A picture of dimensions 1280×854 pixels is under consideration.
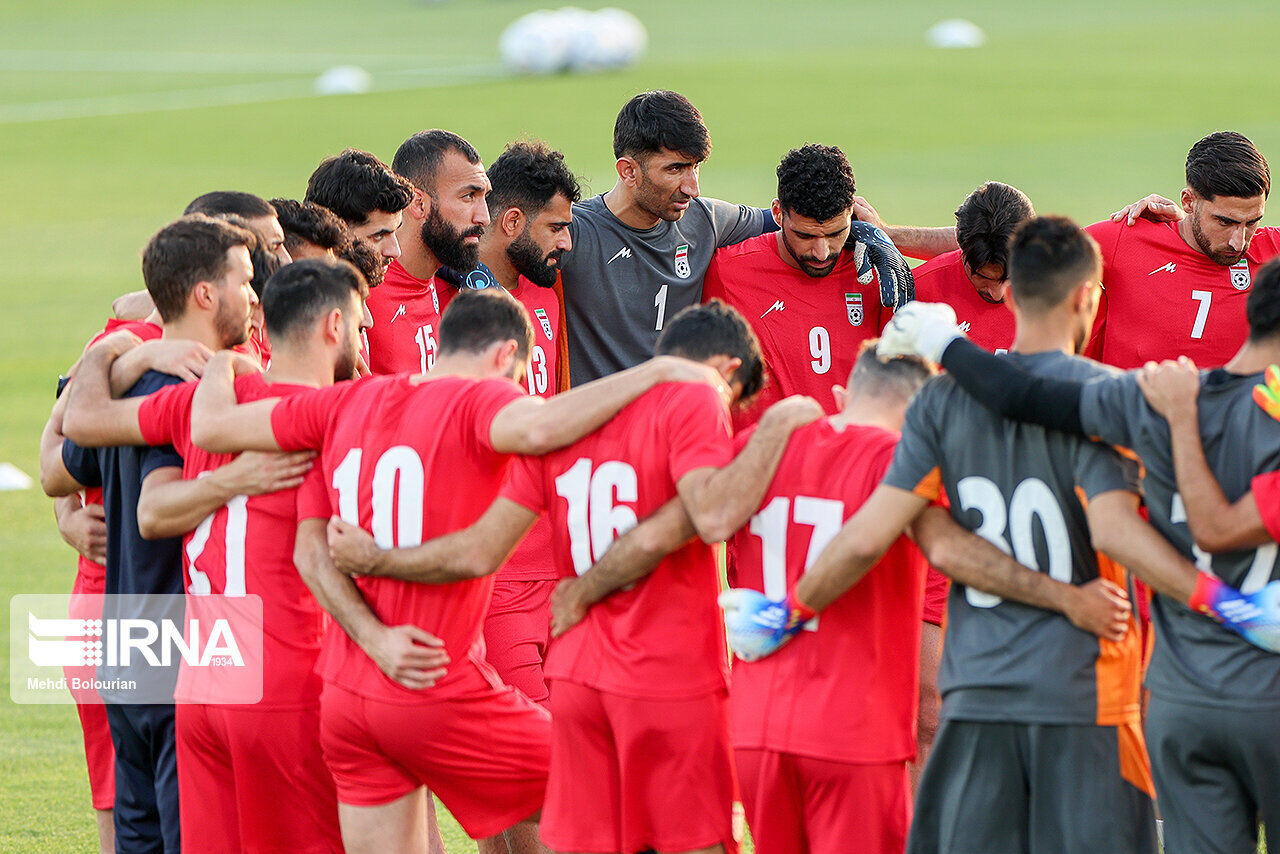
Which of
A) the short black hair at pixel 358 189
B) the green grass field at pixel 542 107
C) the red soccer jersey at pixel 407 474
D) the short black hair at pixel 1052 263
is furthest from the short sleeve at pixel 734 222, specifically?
the green grass field at pixel 542 107

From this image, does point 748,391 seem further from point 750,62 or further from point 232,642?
point 750,62

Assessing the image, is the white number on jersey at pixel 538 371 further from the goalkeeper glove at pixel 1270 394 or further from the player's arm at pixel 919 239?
the goalkeeper glove at pixel 1270 394

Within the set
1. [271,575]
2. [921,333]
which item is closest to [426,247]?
[271,575]

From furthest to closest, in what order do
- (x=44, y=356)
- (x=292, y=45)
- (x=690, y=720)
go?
1. (x=292, y=45)
2. (x=44, y=356)
3. (x=690, y=720)

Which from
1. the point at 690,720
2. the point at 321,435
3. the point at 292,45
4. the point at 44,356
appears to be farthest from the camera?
the point at 292,45

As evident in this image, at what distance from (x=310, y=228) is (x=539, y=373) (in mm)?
1276

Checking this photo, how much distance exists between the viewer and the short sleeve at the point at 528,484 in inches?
195

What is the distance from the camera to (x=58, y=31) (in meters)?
63.7

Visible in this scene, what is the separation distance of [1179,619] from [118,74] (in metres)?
53.6

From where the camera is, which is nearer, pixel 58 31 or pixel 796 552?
pixel 796 552

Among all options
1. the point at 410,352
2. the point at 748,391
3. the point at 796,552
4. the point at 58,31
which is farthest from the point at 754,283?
the point at 58,31

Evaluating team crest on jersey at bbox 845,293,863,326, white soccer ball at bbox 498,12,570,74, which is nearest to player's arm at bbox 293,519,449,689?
team crest on jersey at bbox 845,293,863,326

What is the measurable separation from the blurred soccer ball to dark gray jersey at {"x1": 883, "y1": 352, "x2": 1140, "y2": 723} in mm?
47510

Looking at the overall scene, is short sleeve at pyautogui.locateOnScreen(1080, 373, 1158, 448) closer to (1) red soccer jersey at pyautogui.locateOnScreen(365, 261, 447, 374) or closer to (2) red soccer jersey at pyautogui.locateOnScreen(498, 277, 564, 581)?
(2) red soccer jersey at pyautogui.locateOnScreen(498, 277, 564, 581)
